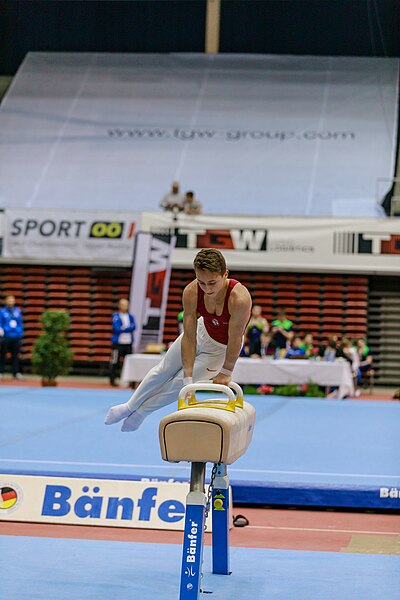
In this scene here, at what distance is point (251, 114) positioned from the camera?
23328mm

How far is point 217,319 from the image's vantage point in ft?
17.4

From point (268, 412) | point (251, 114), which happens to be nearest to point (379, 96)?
point (251, 114)

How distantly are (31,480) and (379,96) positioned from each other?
1911 cm

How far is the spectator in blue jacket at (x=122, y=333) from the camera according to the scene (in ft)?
56.9

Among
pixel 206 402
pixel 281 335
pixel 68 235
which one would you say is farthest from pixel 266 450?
pixel 68 235

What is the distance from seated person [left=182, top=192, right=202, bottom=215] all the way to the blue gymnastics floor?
5.61 m

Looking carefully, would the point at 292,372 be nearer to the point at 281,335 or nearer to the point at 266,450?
the point at 281,335

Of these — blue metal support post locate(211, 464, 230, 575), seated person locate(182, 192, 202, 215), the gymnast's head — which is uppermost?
seated person locate(182, 192, 202, 215)

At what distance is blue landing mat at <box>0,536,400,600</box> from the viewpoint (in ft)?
15.3

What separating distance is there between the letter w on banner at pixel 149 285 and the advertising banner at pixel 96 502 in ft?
36.5

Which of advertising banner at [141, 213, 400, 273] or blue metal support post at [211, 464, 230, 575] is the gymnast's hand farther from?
advertising banner at [141, 213, 400, 273]

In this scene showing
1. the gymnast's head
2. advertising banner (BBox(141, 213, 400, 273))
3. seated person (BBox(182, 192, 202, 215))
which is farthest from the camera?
seated person (BBox(182, 192, 202, 215))

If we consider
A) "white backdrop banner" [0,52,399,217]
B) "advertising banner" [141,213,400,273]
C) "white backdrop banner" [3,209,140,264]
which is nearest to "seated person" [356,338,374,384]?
"advertising banner" [141,213,400,273]

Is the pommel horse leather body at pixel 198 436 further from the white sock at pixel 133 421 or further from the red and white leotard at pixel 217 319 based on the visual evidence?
the white sock at pixel 133 421
